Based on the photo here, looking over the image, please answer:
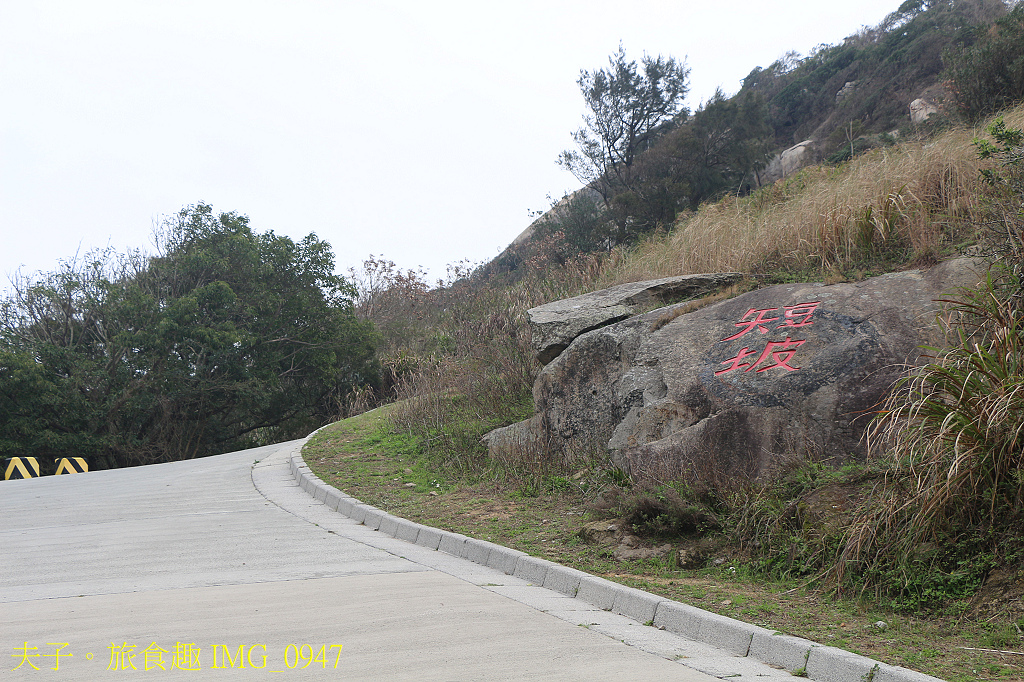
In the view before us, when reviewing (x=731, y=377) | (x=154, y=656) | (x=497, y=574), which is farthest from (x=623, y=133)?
(x=154, y=656)

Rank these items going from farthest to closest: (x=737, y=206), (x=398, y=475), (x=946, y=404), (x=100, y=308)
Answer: (x=100, y=308)
(x=737, y=206)
(x=398, y=475)
(x=946, y=404)

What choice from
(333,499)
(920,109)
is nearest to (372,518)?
(333,499)

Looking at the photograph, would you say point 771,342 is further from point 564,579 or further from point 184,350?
point 184,350

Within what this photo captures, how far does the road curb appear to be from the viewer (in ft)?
11.5

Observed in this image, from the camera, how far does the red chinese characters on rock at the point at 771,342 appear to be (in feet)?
22.6

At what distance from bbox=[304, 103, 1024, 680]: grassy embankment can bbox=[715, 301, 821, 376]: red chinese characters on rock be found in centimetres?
125

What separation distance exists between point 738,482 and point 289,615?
357 centimetres

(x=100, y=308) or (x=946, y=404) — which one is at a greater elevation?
(x=100, y=308)

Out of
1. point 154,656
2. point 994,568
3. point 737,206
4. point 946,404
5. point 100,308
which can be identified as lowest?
point 994,568

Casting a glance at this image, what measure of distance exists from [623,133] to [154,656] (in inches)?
1128

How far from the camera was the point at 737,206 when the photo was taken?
39.5ft

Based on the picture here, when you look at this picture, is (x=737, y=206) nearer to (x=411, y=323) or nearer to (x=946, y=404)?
(x=946, y=404)

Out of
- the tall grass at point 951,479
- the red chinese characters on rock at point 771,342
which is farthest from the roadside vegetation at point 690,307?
the red chinese characters on rock at point 771,342

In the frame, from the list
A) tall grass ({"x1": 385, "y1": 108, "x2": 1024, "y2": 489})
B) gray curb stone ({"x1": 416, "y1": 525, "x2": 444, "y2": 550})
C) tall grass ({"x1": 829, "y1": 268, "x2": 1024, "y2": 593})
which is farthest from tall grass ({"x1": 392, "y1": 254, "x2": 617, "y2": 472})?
tall grass ({"x1": 829, "y1": 268, "x2": 1024, "y2": 593})
